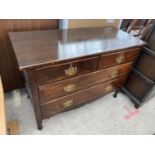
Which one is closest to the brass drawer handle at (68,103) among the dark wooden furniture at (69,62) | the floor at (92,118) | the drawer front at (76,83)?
the dark wooden furniture at (69,62)

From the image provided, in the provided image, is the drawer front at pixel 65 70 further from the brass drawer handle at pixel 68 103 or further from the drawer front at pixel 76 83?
the brass drawer handle at pixel 68 103

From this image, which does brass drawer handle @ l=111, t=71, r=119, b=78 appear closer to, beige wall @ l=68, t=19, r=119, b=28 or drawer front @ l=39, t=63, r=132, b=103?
drawer front @ l=39, t=63, r=132, b=103

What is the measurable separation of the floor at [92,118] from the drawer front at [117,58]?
0.66 m

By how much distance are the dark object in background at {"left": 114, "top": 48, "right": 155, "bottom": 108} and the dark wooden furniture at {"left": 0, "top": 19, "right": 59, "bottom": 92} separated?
0.98m

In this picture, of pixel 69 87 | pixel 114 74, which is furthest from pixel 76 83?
pixel 114 74

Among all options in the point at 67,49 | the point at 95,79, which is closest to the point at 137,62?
the point at 95,79

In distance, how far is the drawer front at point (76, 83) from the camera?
98 centimetres

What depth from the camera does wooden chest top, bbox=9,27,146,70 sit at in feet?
2.69

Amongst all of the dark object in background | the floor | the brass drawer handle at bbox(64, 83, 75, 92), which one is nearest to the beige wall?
the dark object in background

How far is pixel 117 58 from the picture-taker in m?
1.14
